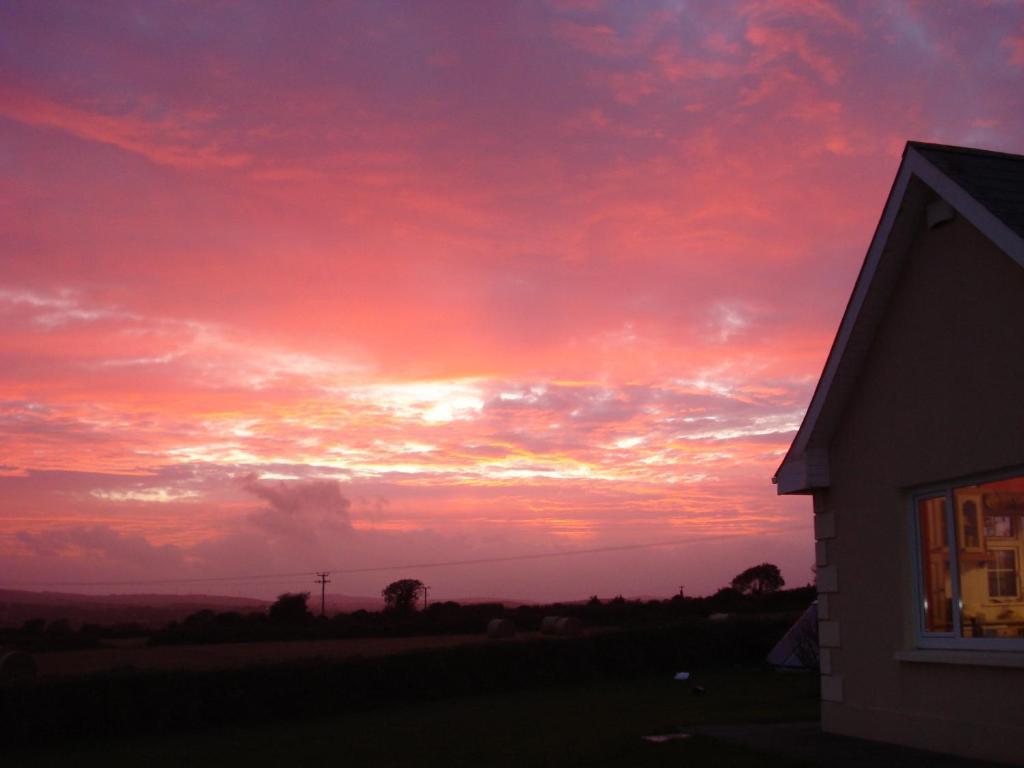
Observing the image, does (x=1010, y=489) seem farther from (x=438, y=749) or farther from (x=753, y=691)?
(x=753, y=691)

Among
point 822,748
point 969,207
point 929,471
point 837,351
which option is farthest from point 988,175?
point 822,748

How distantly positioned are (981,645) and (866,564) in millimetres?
1689

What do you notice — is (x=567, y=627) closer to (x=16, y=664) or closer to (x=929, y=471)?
(x=16, y=664)

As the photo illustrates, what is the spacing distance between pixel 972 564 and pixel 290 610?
61186 mm

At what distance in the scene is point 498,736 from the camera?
1462cm

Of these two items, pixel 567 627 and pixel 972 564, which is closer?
pixel 972 564

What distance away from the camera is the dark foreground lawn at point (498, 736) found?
1156cm

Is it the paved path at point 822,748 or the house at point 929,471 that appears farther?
the paved path at point 822,748

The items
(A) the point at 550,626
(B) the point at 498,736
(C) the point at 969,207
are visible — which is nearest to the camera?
(C) the point at 969,207

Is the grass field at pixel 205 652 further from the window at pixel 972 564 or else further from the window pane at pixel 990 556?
the window pane at pixel 990 556

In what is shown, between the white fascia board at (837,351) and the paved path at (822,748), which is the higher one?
the white fascia board at (837,351)

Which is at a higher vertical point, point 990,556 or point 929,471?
point 929,471

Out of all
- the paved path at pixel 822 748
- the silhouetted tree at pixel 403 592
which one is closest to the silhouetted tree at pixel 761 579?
the silhouetted tree at pixel 403 592

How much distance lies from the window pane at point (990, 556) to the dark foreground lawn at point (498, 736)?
2349mm
